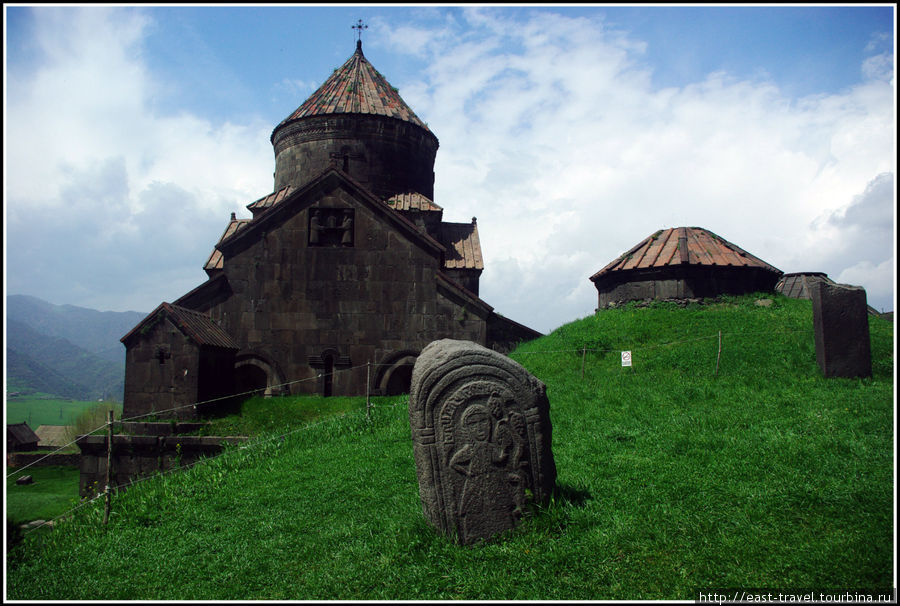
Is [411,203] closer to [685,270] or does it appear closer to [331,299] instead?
[331,299]

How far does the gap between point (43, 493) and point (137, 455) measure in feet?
37.9

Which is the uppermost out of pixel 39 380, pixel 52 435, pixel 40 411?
pixel 39 380

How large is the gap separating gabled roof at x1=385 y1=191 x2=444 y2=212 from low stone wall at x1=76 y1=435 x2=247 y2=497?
8205 millimetres

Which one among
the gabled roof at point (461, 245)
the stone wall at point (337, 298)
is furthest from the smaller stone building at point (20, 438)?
the gabled roof at point (461, 245)

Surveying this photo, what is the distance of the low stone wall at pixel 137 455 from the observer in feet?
30.6

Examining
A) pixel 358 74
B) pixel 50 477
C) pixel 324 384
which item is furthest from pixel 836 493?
pixel 50 477

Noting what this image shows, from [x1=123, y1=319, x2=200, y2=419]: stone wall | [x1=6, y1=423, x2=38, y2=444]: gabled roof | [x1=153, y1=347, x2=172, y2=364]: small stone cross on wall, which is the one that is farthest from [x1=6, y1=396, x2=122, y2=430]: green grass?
[x1=153, y1=347, x2=172, y2=364]: small stone cross on wall

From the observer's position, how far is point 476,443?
4.27 meters

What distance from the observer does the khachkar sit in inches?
167

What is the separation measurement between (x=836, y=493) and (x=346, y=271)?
371 inches

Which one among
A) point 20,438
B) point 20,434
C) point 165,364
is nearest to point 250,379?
point 165,364

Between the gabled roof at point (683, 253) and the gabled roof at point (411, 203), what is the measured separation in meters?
4.71

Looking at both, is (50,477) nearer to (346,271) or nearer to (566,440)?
(346,271)

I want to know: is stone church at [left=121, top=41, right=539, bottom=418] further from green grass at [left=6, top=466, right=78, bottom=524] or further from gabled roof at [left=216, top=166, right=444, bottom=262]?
green grass at [left=6, top=466, right=78, bottom=524]
